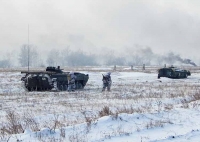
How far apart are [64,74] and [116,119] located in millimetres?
18319

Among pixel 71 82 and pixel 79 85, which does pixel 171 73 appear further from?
pixel 71 82

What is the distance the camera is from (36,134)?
7715 mm

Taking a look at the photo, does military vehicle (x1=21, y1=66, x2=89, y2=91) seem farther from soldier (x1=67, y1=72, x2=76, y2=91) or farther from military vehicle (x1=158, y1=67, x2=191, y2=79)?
military vehicle (x1=158, y1=67, x2=191, y2=79)

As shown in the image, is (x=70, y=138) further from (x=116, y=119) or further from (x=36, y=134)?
(x=116, y=119)

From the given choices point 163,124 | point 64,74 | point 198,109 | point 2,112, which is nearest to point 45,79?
point 64,74

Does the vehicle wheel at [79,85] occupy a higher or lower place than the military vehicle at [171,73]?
lower

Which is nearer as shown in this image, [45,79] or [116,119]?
[116,119]

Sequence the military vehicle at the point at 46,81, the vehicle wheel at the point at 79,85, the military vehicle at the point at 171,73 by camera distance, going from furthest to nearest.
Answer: the military vehicle at the point at 171,73, the vehicle wheel at the point at 79,85, the military vehicle at the point at 46,81

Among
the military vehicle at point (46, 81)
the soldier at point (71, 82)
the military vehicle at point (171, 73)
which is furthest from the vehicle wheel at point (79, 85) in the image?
the military vehicle at point (171, 73)

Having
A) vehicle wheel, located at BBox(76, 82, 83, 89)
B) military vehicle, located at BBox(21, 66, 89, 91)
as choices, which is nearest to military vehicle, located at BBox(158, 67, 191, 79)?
vehicle wheel, located at BBox(76, 82, 83, 89)

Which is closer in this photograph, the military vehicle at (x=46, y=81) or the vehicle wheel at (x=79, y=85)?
the military vehicle at (x=46, y=81)

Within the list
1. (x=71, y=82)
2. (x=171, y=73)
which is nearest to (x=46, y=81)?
(x=71, y=82)

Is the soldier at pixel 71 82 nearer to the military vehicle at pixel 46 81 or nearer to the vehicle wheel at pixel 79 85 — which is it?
the military vehicle at pixel 46 81

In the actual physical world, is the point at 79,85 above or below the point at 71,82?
below
